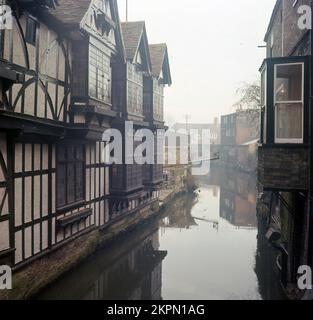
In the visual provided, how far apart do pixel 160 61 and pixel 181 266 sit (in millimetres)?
14666

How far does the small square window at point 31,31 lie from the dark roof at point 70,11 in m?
1.05

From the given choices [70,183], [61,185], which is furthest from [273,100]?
[70,183]

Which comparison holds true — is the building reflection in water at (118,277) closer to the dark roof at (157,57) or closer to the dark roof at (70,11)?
the dark roof at (70,11)

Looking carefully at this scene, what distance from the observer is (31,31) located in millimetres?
10547

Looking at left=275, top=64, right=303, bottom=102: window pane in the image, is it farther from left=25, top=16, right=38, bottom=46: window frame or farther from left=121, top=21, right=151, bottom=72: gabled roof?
left=121, top=21, right=151, bottom=72: gabled roof

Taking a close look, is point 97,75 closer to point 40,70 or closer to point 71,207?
point 40,70

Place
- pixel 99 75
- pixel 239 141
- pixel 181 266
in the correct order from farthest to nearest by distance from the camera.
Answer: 1. pixel 239 141
2. pixel 181 266
3. pixel 99 75

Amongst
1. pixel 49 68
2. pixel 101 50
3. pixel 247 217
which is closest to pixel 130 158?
pixel 101 50

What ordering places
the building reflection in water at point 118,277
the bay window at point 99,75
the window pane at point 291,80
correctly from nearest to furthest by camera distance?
the window pane at point 291,80
the building reflection in water at point 118,277
the bay window at point 99,75

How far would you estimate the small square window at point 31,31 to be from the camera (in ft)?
33.9

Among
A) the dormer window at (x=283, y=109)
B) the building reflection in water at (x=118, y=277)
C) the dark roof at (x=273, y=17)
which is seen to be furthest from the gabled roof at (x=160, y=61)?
the dormer window at (x=283, y=109)

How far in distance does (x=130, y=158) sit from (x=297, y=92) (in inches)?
368

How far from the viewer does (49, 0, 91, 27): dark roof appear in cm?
1194

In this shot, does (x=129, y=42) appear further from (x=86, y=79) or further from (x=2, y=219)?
(x=2, y=219)
